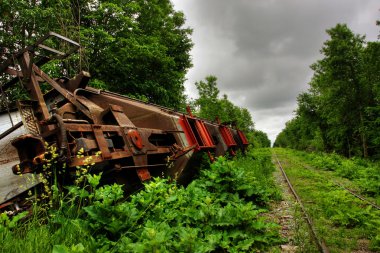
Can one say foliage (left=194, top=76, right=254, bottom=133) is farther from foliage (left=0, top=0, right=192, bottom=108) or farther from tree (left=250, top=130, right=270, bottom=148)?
foliage (left=0, top=0, right=192, bottom=108)

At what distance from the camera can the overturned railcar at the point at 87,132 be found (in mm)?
3434

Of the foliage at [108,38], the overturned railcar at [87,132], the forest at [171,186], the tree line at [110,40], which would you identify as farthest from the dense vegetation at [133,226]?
the foliage at [108,38]

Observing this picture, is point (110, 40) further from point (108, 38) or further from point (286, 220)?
point (286, 220)

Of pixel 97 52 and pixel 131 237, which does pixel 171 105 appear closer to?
pixel 97 52

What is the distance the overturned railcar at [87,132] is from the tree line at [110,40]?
180 centimetres

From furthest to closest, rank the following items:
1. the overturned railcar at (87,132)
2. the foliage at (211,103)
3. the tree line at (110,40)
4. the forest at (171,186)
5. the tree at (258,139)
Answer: the tree at (258,139) < the foliage at (211,103) < the tree line at (110,40) < the overturned railcar at (87,132) < the forest at (171,186)

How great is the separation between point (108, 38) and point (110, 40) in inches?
9.5

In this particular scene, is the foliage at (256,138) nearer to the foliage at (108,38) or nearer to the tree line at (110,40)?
the tree line at (110,40)

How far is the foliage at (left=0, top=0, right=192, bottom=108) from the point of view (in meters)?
9.90

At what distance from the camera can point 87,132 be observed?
3.92 meters

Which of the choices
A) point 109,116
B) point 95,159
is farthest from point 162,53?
point 95,159

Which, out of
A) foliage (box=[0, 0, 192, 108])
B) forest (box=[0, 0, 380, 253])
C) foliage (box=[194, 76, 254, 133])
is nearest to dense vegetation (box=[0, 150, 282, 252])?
forest (box=[0, 0, 380, 253])

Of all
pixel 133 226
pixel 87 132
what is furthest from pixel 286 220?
pixel 87 132

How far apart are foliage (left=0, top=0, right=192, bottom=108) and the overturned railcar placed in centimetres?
344
